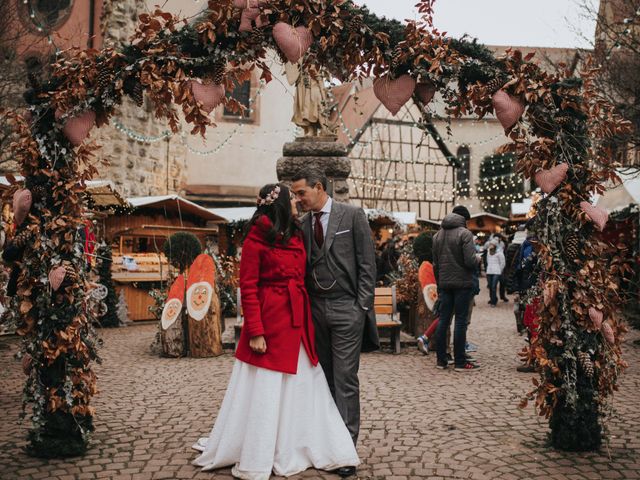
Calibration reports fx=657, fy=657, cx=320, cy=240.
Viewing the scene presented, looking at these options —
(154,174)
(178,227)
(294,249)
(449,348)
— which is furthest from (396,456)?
(154,174)

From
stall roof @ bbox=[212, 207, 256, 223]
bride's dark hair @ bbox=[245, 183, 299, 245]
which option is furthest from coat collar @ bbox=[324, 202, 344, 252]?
stall roof @ bbox=[212, 207, 256, 223]

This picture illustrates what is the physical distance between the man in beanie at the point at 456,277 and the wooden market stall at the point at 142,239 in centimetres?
610

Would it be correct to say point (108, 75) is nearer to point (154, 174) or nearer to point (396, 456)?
point (396, 456)

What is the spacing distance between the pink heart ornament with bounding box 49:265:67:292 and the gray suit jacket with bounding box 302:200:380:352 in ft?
5.74

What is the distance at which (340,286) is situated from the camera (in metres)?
4.40

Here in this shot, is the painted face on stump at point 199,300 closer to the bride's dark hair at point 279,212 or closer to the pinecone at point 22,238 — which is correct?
the pinecone at point 22,238

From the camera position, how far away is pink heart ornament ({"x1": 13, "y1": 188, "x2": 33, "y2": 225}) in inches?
183

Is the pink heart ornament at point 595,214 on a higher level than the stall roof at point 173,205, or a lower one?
lower

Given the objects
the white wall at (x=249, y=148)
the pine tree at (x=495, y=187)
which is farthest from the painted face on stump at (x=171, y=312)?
the pine tree at (x=495, y=187)

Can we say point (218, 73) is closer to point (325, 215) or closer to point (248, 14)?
point (248, 14)

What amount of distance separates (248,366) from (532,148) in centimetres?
250

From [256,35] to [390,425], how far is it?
325cm

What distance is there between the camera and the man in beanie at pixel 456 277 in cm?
785

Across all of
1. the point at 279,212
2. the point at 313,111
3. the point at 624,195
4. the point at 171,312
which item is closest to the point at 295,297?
the point at 279,212
